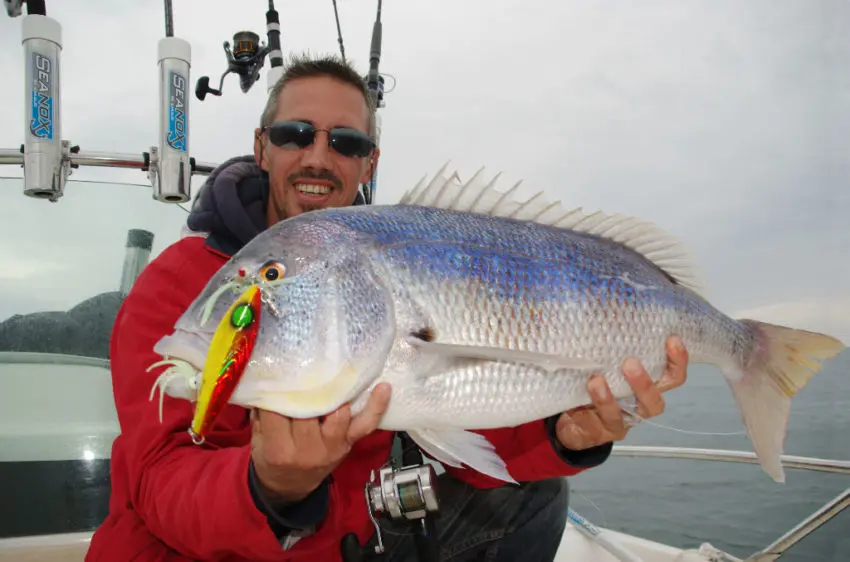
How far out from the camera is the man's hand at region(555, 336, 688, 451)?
159 centimetres

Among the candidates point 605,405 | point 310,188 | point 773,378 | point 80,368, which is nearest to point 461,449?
point 605,405

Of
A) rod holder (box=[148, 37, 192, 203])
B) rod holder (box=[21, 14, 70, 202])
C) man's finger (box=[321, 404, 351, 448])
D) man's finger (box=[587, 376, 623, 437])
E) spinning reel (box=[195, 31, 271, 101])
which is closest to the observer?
man's finger (box=[321, 404, 351, 448])

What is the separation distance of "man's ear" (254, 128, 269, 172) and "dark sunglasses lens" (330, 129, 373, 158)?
388 millimetres

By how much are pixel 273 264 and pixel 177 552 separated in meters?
1.00

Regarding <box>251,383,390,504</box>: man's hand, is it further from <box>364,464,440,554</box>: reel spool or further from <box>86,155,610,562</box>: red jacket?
<box>364,464,440,554</box>: reel spool

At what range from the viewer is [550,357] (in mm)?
1419

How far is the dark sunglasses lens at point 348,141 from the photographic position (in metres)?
2.31

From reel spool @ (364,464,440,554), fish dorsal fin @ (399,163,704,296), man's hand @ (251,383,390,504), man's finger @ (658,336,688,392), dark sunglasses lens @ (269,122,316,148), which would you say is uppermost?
dark sunglasses lens @ (269,122,316,148)

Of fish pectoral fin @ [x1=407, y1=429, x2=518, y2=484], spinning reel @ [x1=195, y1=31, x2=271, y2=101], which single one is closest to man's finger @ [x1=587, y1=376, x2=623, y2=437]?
fish pectoral fin @ [x1=407, y1=429, x2=518, y2=484]

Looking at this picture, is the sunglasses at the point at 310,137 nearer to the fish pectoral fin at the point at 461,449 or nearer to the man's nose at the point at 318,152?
the man's nose at the point at 318,152

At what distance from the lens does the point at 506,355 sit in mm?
1346

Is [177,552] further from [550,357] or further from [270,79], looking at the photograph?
[270,79]

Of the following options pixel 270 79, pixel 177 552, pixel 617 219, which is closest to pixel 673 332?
pixel 617 219

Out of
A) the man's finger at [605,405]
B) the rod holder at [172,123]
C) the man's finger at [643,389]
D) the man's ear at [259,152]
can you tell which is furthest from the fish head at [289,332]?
the rod holder at [172,123]
